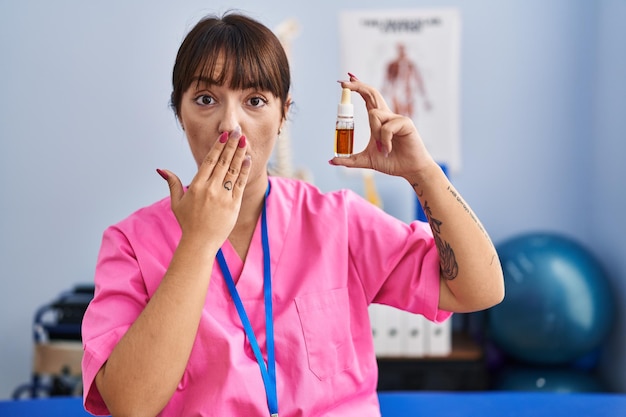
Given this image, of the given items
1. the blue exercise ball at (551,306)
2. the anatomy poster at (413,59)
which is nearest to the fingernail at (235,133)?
the blue exercise ball at (551,306)

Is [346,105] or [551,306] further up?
[346,105]

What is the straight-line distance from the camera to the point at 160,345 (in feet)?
3.69

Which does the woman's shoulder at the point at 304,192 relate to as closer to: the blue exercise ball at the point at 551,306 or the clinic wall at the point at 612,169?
the blue exercise ball at the point at 551,306

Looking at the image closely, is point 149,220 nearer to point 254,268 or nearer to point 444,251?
point 254,268

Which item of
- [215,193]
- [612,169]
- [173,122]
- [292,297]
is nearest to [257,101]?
[215,193]

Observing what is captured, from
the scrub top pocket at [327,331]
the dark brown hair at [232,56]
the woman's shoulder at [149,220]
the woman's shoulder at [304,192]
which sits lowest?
the scrub top pocket at [327,331]

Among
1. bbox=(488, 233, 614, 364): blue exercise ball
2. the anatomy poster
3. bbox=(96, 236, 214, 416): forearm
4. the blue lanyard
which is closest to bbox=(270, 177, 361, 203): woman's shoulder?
the blue lanyard

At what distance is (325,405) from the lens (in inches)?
51.6

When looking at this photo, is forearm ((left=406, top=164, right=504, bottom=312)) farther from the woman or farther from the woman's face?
the woman's face

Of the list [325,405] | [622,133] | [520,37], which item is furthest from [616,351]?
[325,405]

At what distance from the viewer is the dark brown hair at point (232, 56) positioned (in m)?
1.26

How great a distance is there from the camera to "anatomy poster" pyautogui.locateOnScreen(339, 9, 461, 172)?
296cm

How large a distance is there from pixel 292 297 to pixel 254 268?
0.09 m

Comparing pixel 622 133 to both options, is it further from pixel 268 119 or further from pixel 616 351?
pixel 268 119
